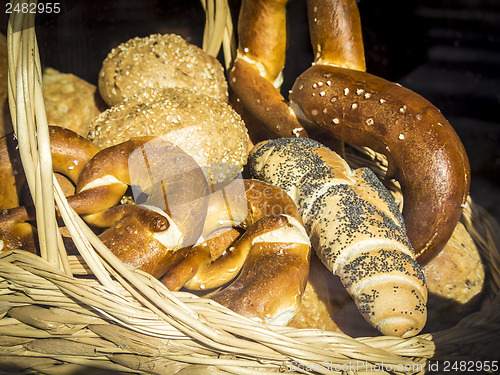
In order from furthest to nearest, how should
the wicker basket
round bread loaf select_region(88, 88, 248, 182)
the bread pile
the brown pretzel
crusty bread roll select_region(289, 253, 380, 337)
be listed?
round bread loaf select_region(88, 88, 248, 182) → the brown pretzel → crusty bread roll select_region(289, 253, 380, 337) → the bread pile → the wicker basket

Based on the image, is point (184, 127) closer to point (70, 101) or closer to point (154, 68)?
point (154, 68)

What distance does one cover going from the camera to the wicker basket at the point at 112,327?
88 cm

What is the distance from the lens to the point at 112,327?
949mm

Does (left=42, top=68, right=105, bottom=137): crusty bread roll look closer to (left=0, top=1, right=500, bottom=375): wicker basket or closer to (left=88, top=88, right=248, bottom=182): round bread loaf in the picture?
(left=88, top=88, right=248, bottom=182): round bread loaf

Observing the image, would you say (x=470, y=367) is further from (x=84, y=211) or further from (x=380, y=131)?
(x=84, y=211)

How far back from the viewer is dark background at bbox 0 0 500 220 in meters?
1.14

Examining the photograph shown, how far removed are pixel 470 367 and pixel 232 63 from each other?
5.75 ft

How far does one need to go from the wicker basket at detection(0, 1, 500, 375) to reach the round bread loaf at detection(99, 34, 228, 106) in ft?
2.53

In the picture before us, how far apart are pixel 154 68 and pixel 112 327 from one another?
49.2 inches

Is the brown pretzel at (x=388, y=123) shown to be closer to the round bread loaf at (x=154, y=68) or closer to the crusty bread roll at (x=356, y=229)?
the crusty bread roll at (x=356, y=229)

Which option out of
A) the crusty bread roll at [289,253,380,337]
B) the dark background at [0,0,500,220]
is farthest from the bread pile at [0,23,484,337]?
the dark background at [0,0,500,220]

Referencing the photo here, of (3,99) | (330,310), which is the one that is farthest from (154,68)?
(330,310)

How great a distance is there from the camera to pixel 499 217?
139cm

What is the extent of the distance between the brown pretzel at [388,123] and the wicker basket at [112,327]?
46cm
